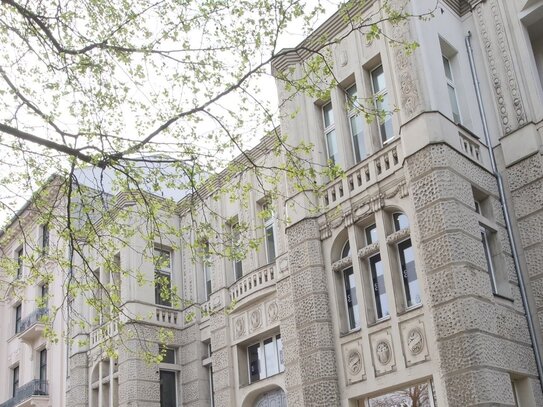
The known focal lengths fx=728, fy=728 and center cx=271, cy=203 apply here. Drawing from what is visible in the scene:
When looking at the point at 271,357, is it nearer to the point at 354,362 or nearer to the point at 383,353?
the point at 354,362

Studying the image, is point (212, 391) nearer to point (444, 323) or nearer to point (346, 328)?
point (346, 328)

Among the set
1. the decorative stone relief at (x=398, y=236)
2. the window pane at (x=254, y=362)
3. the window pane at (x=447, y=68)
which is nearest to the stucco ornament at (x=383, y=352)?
the decorative stone relief at (x=398, y=236)

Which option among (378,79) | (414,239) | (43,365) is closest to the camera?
(414,239)

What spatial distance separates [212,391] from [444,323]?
11286 mm

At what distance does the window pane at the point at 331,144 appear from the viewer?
18.9 metres

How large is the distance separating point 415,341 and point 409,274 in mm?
1590

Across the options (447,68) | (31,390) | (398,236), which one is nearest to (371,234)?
(398,236)

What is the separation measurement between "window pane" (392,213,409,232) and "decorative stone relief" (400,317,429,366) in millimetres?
2228

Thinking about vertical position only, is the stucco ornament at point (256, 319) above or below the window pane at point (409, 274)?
above

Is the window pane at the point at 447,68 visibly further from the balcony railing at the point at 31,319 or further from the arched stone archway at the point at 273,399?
the balcony railing at the point at 31,319

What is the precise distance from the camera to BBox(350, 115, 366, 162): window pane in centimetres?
1818

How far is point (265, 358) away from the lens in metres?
20.7

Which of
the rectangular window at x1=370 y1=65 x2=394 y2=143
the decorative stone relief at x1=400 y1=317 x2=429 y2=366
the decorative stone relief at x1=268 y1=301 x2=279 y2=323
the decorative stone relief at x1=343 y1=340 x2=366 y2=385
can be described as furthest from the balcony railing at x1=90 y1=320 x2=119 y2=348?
the decorative stone relief at x1=400 y1=317 x2=429 y2=366

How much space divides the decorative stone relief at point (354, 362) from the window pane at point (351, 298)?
0.60 m
